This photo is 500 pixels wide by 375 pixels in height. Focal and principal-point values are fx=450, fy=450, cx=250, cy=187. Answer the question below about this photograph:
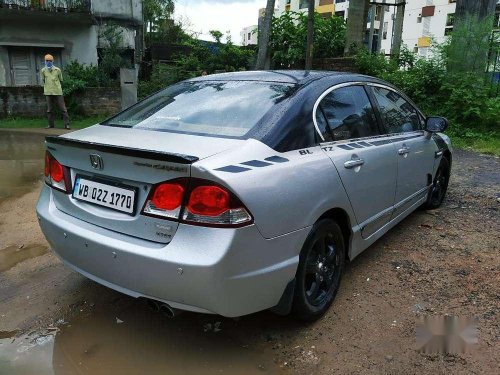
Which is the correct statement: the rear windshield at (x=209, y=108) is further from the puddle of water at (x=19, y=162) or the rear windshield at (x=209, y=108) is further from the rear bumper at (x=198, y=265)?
the puddle of water at (x=19, y=162)

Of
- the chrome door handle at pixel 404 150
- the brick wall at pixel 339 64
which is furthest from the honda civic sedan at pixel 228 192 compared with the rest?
the brick wall at pixel 339 64

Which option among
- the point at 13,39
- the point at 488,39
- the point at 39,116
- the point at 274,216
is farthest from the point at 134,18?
the point at 274,216

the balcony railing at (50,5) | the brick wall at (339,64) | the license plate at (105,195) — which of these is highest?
the balcony railing at (50,5)

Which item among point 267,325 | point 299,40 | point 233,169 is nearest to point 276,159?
point 233,169

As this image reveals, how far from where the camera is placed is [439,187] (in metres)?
5.16

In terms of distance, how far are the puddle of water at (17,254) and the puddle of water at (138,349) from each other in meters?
1.23

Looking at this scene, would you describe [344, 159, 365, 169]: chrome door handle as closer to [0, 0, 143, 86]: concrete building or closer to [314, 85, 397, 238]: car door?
[314, 85, 397, 238]: car door

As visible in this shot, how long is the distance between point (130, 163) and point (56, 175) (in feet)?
2.57

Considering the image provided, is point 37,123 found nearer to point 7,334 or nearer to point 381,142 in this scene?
point 7,334

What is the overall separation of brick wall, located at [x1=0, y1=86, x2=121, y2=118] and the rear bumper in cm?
1171

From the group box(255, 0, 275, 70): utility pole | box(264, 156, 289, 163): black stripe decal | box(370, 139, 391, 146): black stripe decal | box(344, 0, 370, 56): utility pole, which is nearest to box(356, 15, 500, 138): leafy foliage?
box(344, 0, 370, 56): utility pole

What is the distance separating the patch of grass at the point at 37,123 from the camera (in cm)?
1205

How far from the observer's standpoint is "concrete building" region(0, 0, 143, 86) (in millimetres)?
15195

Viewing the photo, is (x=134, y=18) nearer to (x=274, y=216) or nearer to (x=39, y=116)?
(x=39, y=116)
